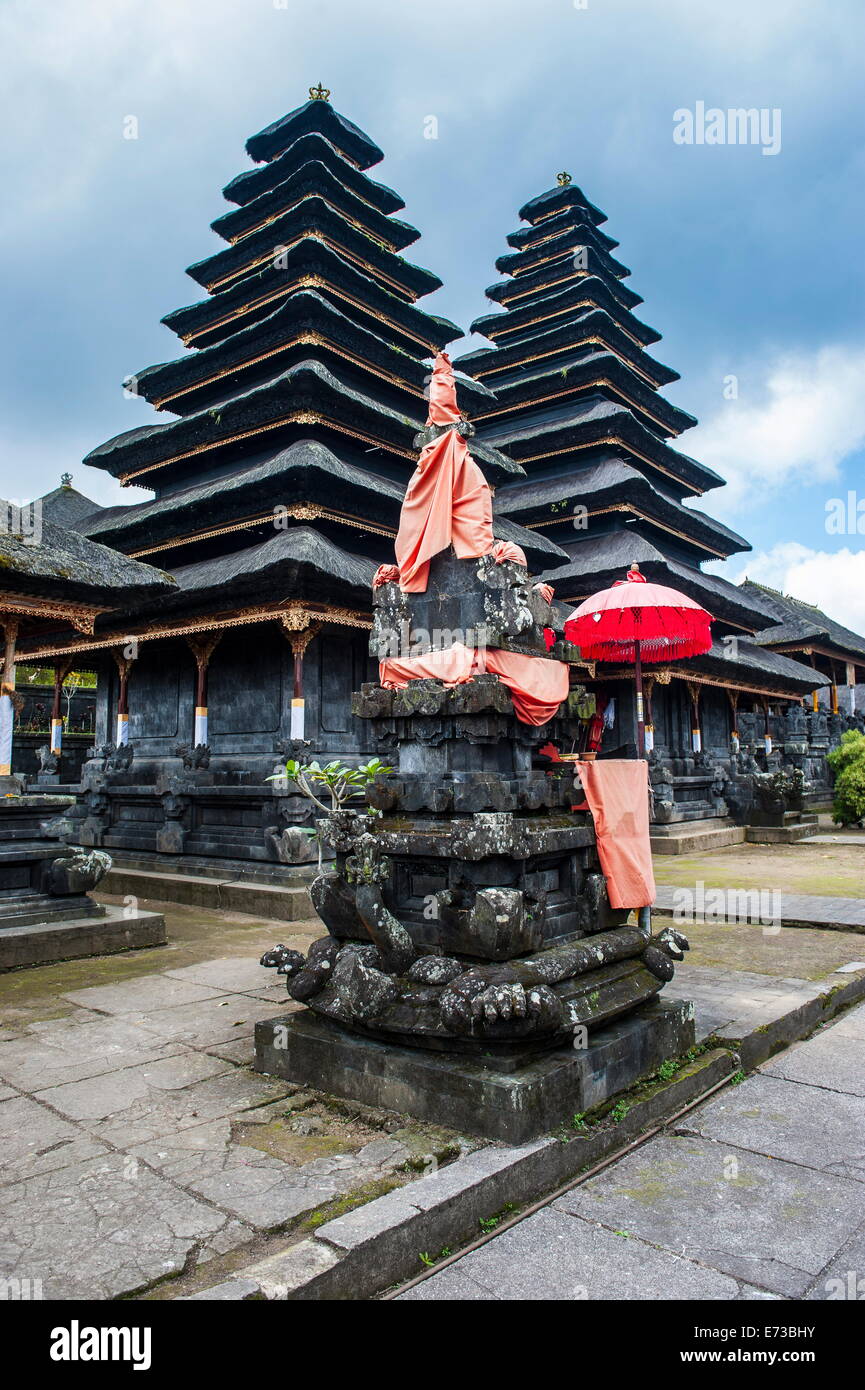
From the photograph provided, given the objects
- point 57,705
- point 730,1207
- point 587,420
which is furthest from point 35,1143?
point 587,420

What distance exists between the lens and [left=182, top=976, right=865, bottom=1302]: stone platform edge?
8.96ft

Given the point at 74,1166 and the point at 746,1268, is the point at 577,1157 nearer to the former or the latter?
the point at 746,1268

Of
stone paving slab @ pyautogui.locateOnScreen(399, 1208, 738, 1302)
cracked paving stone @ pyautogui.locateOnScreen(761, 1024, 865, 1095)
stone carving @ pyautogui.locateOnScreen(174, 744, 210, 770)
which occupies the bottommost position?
cracked paving stone @ pyautogui.locateOnScreen(761, 1024, 865, 1095)

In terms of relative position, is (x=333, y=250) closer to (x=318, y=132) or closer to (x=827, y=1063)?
(x=318, y=132)

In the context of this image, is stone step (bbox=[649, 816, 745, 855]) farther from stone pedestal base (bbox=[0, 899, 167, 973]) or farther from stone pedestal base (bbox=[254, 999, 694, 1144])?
stone pedestal base (bbox=[254, 999, 694, 1144])

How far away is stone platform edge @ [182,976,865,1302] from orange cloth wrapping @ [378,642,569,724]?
7.34ft

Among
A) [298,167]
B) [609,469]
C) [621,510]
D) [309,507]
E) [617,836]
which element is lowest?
[617,836]

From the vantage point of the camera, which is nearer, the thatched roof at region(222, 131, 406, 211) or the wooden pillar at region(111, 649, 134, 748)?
the wooden pillar at region(111, 649, 134, 748)

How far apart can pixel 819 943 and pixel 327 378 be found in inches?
474

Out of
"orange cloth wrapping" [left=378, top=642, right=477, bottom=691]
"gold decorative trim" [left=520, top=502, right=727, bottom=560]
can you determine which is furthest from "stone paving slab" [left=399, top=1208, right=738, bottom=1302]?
"gold decorative trim" [left=520, top=502, right=727, bottom=560]

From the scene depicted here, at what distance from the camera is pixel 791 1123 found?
4324 millimetres

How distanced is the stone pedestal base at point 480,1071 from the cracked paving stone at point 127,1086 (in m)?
0.43

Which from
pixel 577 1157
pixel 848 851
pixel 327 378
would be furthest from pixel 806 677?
pixel 577 1157

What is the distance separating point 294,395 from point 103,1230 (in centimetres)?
1451
